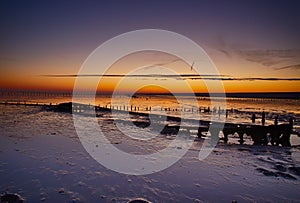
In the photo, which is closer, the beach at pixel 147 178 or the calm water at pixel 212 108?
the beach at pixel 147 178

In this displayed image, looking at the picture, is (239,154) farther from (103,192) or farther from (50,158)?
(50,158)

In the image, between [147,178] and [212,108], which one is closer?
[147,178]

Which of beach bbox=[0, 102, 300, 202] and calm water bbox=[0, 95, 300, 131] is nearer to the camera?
beach bbox=[0, 102, 300, 202]

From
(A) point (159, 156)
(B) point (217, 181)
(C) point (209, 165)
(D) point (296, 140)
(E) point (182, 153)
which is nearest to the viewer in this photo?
(B) point (217, 181)

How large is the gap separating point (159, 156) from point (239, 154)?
18.0 ft

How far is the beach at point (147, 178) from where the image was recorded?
7625 millimetres

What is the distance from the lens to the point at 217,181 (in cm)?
924

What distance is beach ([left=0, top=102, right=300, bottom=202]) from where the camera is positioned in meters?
7.62

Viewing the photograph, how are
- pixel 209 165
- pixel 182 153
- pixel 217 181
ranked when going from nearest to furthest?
1. pixel 217 181
2. pixel 209 165
3. pixel 182 153

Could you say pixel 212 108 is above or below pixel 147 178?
above

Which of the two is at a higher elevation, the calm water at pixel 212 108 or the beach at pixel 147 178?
the calm water at pixel 212 108

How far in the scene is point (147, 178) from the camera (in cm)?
932

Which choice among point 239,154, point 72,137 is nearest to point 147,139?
point 72,137

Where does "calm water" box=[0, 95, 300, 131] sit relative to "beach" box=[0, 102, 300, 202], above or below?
above
